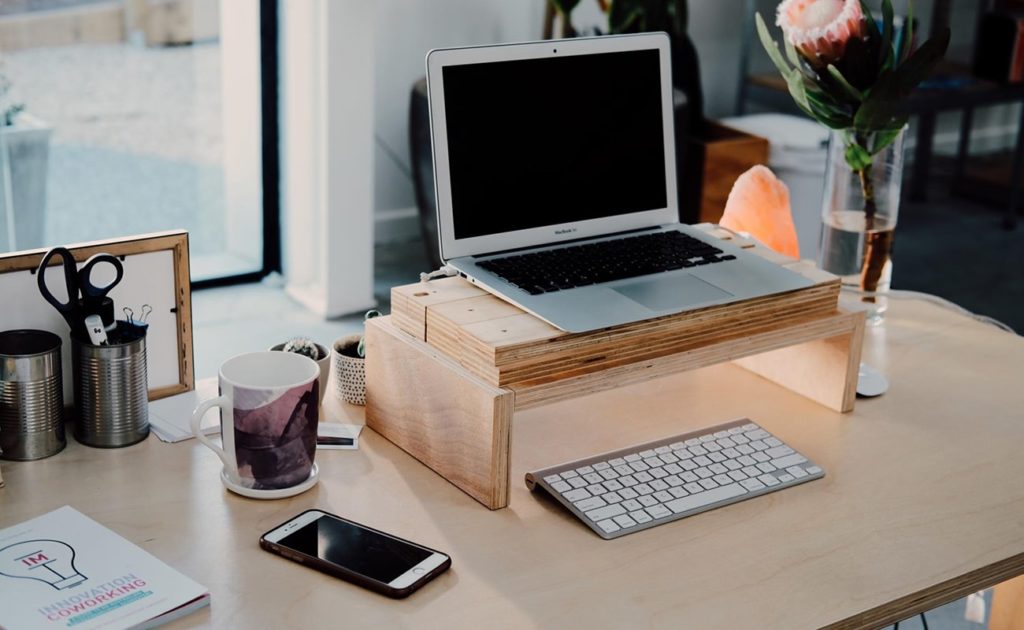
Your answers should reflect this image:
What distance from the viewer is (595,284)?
1.34 meters

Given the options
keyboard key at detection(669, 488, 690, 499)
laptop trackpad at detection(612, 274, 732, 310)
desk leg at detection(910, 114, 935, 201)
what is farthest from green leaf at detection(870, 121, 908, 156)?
desk leg at detection(910, 114, 935, 201)

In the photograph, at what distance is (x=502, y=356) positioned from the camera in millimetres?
1167

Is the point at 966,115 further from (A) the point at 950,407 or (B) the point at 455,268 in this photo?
(B) the point at 455,268

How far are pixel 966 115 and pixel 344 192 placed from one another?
2731 millimetres

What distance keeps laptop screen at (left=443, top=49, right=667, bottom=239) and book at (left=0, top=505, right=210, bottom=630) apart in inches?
20.3

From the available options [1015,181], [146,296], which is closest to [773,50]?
[146,296]

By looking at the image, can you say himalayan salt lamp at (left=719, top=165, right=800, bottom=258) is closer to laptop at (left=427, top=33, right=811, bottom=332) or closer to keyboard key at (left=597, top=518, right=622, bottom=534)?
laptop at (left=427, top=33, right=811, bottom=332)

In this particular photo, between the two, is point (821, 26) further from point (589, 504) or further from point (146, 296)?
point (146, 296)

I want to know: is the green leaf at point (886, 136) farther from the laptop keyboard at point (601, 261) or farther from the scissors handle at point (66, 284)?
the scissors handle at point (66, 284)

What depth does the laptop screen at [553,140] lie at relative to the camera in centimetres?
134

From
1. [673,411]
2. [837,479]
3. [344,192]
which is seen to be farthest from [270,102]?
[837,479]

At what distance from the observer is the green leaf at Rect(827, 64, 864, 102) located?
5.05ft

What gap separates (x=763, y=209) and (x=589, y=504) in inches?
25.5

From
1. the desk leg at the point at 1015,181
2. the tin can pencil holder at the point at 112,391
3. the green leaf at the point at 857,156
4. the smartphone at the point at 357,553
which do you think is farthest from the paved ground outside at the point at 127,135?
the desk leg at the point at 1015,181
